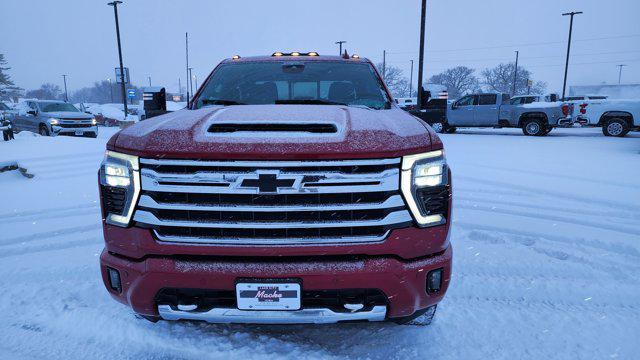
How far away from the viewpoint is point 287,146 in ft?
6.55

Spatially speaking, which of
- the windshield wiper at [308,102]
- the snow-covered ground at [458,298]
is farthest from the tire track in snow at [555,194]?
the windshield wiper at [308,102]

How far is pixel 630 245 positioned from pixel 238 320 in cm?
419

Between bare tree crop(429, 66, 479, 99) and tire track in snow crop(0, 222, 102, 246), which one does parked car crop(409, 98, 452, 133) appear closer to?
tire track in snow crop(0, 222, 102, 246)

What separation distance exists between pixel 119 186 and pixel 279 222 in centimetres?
88

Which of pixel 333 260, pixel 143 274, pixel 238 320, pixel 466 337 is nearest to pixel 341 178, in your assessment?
pixel 333 260

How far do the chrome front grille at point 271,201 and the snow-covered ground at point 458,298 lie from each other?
85 centimetres

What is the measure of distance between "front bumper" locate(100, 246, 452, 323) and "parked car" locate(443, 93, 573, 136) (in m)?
17.4

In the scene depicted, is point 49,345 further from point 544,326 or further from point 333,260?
point 544,326

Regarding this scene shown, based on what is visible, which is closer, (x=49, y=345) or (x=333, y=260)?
(x=333, y=260)

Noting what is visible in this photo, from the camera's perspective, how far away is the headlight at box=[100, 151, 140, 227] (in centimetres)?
210

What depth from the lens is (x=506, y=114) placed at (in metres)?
17.8

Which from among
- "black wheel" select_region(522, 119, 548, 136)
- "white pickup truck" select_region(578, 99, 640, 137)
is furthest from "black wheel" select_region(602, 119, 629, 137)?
"black wheel" select_region(522, 119, 548, 136)

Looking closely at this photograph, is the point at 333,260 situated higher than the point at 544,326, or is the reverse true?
the point at 333,260

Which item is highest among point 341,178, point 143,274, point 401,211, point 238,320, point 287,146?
point 287,146
